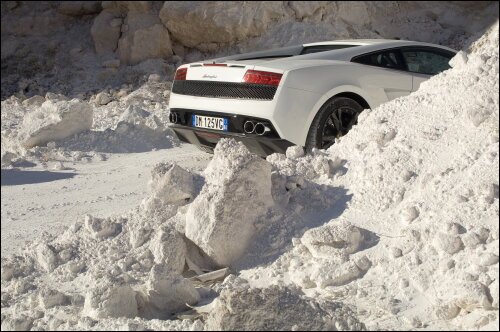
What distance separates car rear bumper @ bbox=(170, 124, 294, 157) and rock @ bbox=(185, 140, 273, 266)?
4.46 feet

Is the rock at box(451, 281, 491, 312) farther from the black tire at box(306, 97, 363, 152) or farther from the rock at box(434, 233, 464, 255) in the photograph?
the black tire at box(306, 97, 363, 152)

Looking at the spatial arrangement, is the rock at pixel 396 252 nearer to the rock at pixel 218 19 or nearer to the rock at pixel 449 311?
the rock at pixel 449 311

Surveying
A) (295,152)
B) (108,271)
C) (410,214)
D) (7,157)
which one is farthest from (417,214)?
(7,157)

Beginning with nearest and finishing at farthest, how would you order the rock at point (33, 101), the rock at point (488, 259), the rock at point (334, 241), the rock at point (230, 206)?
the rock at point (488, 259)
the rock at point (334, 241)
the rock at point (230, 206)
the rock at point (33, 101)

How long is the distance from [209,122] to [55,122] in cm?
209

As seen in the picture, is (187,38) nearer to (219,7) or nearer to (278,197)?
(219,7)

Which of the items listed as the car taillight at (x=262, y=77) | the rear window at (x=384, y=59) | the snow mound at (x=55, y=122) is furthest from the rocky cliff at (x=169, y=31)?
the car taillight at (x=262, y=77)

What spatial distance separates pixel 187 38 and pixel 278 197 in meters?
8.25

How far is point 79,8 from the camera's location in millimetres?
14711

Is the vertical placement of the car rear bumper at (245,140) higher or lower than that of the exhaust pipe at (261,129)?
lower

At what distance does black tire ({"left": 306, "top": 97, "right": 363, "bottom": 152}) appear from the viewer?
23.5ft

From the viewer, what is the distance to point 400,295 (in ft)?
15.1

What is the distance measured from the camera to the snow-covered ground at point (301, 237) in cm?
435

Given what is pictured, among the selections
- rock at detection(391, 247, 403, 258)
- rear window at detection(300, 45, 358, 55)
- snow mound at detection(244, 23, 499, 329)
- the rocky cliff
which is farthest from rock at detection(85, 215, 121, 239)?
the rocky cliff
